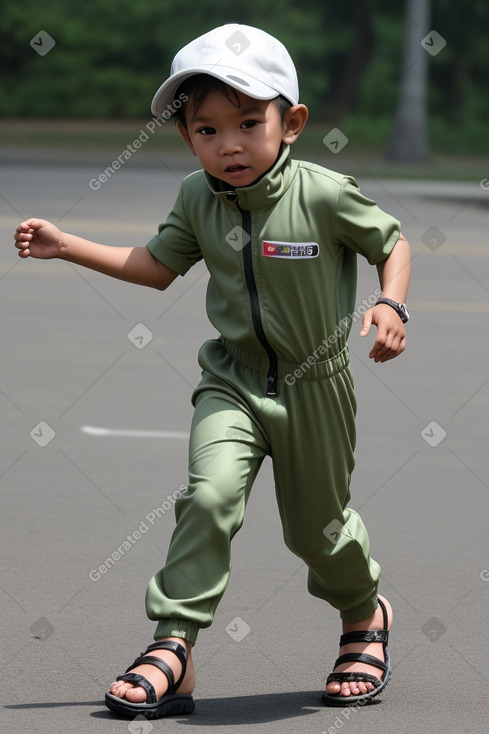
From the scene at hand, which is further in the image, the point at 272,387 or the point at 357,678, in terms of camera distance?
the point at 357,678

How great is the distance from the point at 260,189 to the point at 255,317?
331mm

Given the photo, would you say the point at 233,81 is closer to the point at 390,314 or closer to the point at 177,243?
the point at 177,243

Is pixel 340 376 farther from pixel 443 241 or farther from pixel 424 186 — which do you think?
pixel 424 186

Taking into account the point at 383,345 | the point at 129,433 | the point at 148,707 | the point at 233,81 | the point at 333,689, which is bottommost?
the point at 148,707

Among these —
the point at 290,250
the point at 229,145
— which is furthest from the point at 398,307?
the point at 229,145

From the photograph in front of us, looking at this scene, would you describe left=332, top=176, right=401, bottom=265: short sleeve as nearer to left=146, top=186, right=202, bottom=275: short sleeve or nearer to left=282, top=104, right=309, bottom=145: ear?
left=282, top=104, right=309, bottom=145: ear

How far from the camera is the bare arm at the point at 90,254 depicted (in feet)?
12.5

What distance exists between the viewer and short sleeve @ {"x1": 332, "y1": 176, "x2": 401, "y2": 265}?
12.3 ft

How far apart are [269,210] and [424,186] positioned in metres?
22.3

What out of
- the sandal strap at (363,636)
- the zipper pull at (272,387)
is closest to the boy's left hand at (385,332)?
the zipper pull at (272,387)

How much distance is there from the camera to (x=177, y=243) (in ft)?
12.9

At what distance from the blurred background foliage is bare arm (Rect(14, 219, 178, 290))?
42179mm

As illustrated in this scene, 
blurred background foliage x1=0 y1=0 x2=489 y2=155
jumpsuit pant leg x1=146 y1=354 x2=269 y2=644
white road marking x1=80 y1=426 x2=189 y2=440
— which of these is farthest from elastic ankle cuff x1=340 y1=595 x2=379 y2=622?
blurred background foliage x1=0 y1=0 x2=489 y2=155

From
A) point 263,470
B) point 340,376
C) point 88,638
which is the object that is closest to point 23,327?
point 263,470
